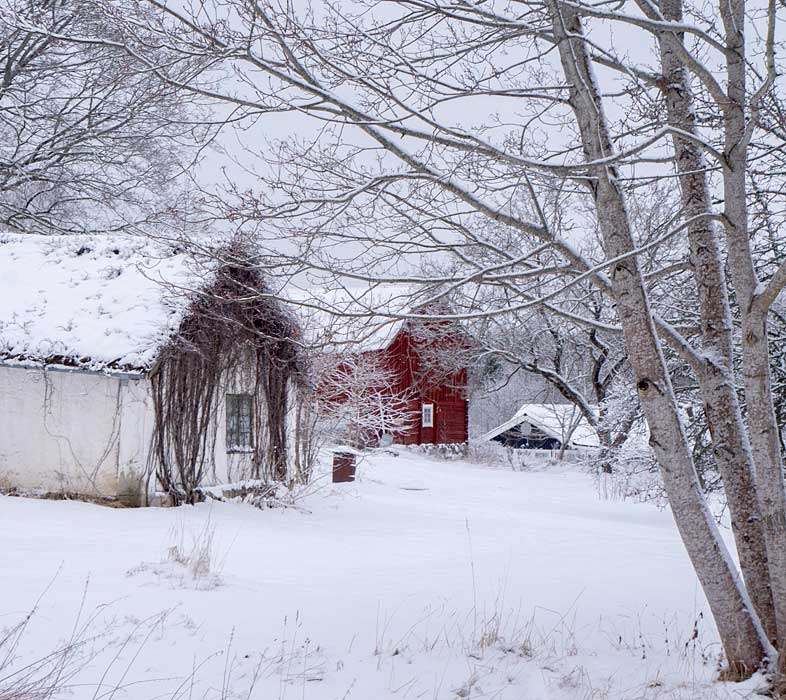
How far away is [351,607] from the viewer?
21.6 feet

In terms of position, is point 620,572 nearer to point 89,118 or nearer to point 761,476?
point 761,476

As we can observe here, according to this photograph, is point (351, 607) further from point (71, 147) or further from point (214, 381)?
point (71, 147)

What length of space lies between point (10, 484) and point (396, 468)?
43.6 ft

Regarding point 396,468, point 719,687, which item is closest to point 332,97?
point 719,687

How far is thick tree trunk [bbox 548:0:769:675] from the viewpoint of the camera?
4.84 meters

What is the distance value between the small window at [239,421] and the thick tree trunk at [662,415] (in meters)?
9.50

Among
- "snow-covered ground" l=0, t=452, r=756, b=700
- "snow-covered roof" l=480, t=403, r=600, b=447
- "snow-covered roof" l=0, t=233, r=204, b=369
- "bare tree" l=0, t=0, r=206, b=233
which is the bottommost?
"snow-covered ground" l=0, t=452, r=756, b=700

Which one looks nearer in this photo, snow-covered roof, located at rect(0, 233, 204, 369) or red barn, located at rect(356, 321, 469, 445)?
snow-covered roof, located at rect(0, 233, 204, 369)

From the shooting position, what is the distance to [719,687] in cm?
484

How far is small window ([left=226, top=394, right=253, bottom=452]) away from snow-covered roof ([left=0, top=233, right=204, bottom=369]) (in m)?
2.26

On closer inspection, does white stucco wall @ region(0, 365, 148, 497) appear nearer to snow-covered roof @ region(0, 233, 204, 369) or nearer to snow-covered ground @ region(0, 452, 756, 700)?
snow-covered roof @ region(0, 233, 204, 369)

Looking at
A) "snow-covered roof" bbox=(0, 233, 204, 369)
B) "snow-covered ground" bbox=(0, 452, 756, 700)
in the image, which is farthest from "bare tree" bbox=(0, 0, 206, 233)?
"snow-covered ground" bbox=(0, 452, 756, 700)

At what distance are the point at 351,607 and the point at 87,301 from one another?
790cm

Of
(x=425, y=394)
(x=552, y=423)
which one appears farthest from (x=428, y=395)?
(x=552, y=423)
